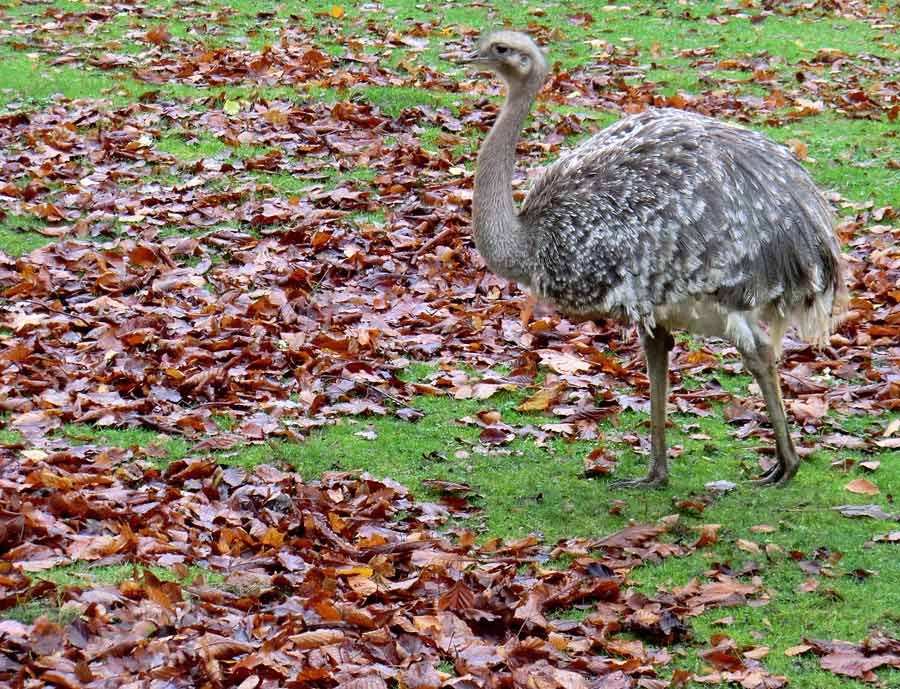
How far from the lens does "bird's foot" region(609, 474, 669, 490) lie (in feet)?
25.0

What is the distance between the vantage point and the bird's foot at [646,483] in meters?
7.61

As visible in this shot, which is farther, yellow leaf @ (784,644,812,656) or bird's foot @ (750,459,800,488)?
bird's foot @ (750,459,800,488)

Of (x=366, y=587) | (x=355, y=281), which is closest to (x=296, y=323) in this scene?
(x=355, y=281)

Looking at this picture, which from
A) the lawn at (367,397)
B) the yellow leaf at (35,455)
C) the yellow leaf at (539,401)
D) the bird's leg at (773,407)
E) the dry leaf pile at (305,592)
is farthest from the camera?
the yellow leaf at (539,401)

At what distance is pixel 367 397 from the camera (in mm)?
8555

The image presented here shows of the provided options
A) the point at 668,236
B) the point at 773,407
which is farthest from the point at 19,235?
the point at 773,407

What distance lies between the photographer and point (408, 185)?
12039 mm

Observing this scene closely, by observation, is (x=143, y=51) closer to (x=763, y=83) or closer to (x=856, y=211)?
(x=763, y=83)

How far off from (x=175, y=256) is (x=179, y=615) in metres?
5.43

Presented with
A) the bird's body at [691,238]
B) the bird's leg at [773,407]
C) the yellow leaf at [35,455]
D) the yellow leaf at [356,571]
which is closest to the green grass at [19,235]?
the yellow leaf at [35,455]

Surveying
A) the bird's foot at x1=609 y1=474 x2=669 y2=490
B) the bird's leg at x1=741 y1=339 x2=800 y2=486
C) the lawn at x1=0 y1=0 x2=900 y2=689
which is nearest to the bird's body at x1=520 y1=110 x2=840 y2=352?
the bird's leg at x1=741 y1=339 x2=800 y2=486

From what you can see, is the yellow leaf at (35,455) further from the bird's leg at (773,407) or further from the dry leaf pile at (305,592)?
the bird's leg at (773,407)

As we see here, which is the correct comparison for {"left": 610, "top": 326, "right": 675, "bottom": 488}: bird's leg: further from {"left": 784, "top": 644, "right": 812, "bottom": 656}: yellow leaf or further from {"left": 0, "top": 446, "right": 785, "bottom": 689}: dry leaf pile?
{"left": 784, "top": 644, "right": 812, "bottom": 656}: yellow leaf

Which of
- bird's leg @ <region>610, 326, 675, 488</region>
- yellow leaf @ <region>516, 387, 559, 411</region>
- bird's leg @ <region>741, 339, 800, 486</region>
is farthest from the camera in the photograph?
yellow leaf @ <region>516, 387, 559, 411</region>
